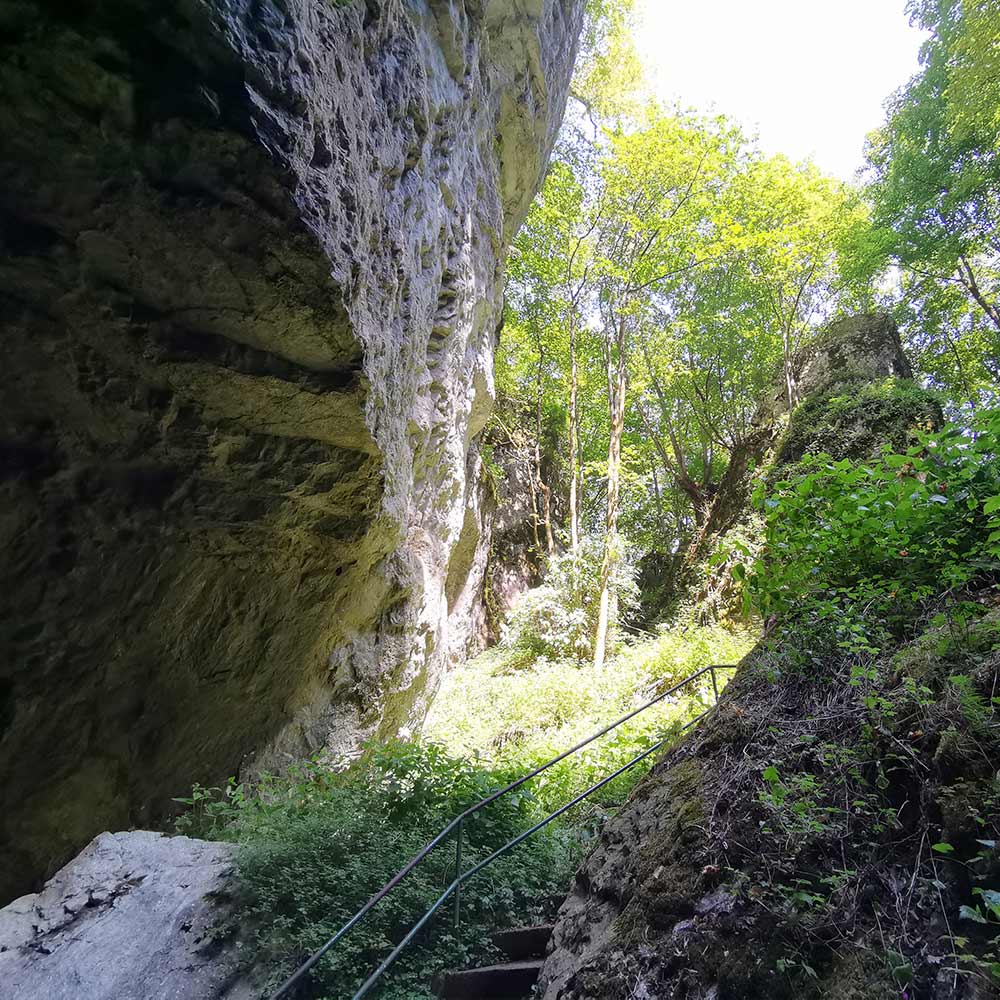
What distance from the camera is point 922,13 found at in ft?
39.0

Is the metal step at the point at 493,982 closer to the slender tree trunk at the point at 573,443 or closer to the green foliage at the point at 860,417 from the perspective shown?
the green foliage at the point at 860,417

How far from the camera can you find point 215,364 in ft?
11.5

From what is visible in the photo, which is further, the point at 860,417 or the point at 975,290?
the point at 975,290

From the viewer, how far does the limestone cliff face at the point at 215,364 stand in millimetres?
2467

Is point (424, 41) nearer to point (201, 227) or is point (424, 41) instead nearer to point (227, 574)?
point (201, 227)

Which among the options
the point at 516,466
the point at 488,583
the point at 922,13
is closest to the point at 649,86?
the point at 922,13

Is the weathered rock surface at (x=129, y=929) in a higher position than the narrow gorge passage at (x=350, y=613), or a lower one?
lower

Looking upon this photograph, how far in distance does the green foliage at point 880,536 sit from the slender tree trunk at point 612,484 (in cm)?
716

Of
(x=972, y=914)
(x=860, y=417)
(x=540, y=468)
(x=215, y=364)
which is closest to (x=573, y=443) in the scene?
(x=540, y=468)

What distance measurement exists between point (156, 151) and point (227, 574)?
329cm

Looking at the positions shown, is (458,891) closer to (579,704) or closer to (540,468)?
(579,704)

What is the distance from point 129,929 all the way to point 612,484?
10.6 meters

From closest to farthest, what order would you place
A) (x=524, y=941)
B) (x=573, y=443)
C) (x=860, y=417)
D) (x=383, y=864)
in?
(x=524, y=941) → (x=383, y=864) → (x=860, y=417) → (x=573, y=443)

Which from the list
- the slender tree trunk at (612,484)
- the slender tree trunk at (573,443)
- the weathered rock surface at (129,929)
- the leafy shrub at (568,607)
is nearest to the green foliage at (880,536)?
the weathered rock surface at (129,929)
